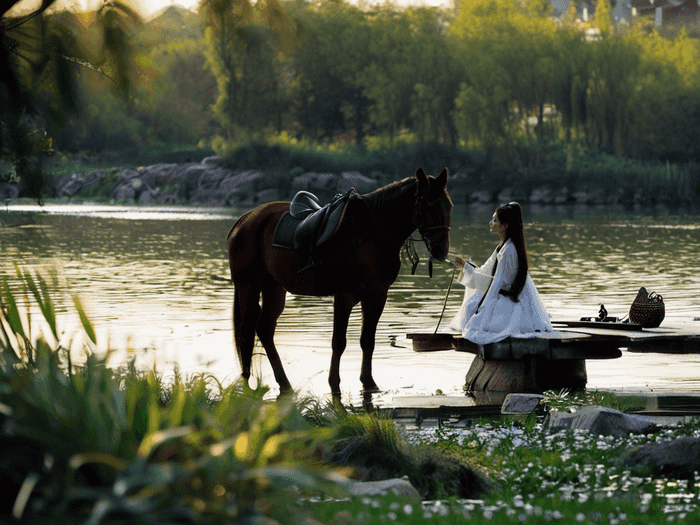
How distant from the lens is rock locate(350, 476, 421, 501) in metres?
5.42

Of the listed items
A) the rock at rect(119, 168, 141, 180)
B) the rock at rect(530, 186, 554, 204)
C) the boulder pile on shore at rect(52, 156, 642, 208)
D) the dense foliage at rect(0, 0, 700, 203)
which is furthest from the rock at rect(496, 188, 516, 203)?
the rock at rect(119, 168, 141, 180)

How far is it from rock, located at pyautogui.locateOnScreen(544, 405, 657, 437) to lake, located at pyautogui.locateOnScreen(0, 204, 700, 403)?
6.04ft

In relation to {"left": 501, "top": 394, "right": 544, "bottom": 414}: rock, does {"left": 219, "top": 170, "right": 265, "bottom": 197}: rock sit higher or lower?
lower

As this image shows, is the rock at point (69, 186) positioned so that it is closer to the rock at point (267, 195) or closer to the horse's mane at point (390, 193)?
the rock at point (267, 195)

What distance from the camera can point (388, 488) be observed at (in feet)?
18.0

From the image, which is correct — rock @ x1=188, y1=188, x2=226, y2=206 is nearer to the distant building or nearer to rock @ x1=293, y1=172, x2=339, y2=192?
rock @ x1=293, y1=172, x2=339, y2=192

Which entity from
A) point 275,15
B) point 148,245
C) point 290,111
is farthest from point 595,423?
point 290,111

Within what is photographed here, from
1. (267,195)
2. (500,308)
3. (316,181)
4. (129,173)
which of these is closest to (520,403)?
(500,308)

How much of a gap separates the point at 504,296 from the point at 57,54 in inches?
200

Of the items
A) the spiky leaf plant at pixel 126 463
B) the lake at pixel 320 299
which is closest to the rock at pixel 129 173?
the lake at pixel 320 299

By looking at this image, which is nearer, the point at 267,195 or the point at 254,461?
the point at 254,461

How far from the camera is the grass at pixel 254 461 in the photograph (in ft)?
12.0

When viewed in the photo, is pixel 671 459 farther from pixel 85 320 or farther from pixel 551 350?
pixel 85 320

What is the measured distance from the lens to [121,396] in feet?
15.4
